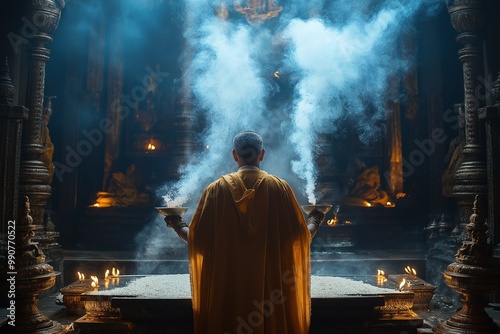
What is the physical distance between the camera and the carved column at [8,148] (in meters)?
6.80

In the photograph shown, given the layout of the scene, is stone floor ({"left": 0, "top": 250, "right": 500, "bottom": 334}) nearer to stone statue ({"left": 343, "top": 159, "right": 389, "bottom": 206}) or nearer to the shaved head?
stone statue ({"left": 343, "top": 159, "right": 389, "bottom": 206})

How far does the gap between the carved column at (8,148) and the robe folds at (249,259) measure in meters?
4.08

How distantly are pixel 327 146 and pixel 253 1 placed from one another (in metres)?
3.59

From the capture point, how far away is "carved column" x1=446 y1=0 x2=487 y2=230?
7266mm

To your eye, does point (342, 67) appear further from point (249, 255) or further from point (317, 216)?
point (249, 255)

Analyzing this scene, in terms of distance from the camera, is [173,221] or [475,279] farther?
[475,279]

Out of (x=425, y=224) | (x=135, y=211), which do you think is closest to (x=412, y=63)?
(x=425, y=224)

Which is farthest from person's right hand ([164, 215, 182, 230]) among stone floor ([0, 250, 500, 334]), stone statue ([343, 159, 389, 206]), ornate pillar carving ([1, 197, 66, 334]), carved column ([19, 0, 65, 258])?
stone statue ([343, 159, 389, 206])

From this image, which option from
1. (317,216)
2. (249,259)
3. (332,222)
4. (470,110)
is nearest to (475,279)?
(317,216)

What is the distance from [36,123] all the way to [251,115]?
15.1ft

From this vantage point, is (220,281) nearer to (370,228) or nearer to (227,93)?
(370,228)

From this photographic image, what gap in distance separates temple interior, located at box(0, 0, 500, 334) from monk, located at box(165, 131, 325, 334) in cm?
389

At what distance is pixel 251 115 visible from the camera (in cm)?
1087

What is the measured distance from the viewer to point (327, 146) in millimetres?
10336
